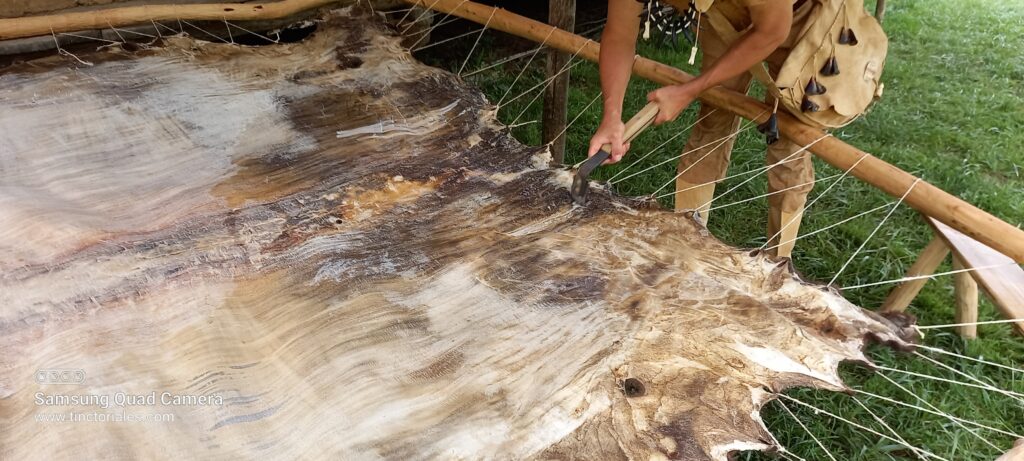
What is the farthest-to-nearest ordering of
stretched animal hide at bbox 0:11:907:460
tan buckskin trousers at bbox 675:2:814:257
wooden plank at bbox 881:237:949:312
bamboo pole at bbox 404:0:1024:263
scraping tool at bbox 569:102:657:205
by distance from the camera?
1. wooden plank at bbox 881:237:949:312
2. tan buckskin trousers at bbox 675:2:814:257
3. scraping tool at bbox 569:102:657:205
4. bamboo pole at bbox 404:0:1024:263
5. stretched animal hide at bbox 0:11:907:460

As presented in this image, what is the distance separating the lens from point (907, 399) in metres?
2.34

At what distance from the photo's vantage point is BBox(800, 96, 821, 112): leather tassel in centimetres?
181

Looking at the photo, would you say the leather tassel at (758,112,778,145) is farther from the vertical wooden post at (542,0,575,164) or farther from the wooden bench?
the vertical wooden post at (542,0,575,164)

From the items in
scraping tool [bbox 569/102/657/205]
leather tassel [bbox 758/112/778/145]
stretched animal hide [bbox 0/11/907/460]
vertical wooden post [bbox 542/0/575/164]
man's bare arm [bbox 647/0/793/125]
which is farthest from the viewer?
vertical wooden post [bbox 542/0/575/164]

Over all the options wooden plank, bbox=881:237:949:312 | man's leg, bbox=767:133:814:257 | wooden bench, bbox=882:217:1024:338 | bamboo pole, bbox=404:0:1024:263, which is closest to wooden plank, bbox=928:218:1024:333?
wooden bench, bbox=882:217:1024:338

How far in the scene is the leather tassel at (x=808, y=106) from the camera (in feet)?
5.95

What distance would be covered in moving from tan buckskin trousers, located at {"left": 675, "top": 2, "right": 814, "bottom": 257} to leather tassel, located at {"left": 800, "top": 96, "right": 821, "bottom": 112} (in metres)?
0.13

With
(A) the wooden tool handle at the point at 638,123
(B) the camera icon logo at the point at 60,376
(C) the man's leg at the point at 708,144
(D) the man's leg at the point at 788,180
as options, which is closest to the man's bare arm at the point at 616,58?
(A) the wooden tool handle at the point at 638,123

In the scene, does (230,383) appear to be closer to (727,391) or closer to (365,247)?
(365,247)

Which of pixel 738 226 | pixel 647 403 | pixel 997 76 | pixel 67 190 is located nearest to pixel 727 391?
pixel 647 403

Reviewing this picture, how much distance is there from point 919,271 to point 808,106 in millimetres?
932

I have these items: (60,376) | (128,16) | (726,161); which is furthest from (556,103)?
(60,376)

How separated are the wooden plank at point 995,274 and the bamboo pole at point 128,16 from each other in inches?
90.8

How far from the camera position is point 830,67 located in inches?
71.2
